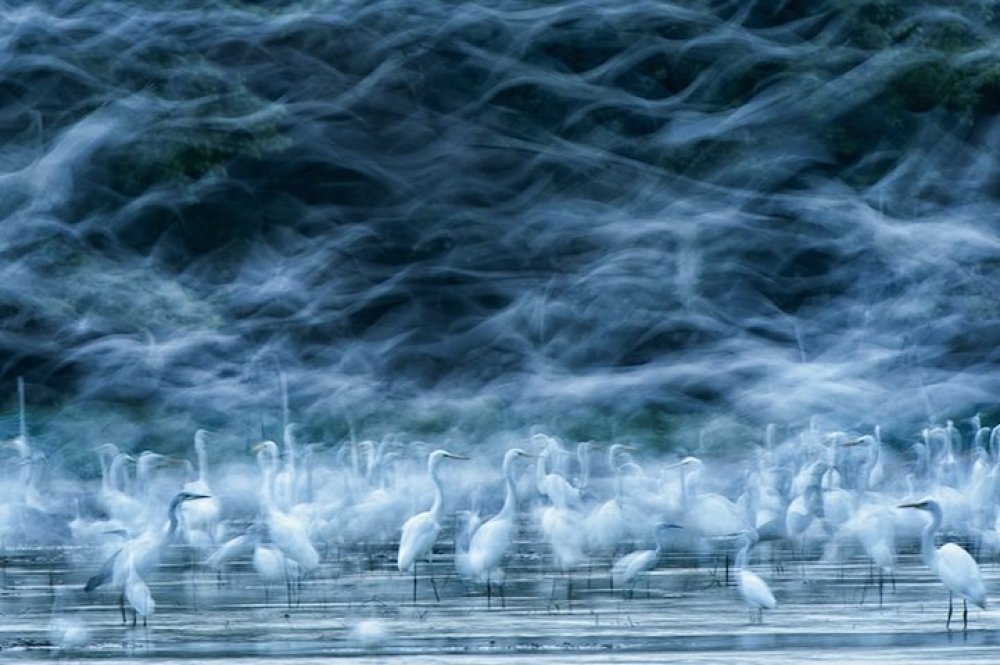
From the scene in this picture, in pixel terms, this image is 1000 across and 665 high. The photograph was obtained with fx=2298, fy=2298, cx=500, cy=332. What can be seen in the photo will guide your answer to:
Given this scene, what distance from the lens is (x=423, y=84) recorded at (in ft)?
85.5

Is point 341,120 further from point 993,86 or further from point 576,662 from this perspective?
point 576,662

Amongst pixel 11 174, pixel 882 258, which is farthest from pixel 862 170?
pixel 11 174

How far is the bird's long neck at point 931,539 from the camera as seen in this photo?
396 inches

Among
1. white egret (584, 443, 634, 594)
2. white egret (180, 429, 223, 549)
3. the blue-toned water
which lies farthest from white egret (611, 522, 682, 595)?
the blue-toned water

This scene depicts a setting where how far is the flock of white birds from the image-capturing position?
11133 millimetres

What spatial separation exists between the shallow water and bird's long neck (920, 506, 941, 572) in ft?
0.79

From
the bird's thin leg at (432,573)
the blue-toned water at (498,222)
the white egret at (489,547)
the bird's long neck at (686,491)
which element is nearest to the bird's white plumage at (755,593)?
the white egret at (489,547)

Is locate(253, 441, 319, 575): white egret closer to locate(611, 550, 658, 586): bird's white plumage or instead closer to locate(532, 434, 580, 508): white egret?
locate(611, 550, 658, 586): bird's white plumage

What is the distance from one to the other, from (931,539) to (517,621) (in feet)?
6.46

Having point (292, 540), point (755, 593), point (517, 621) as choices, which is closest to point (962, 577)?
point (755, 593)

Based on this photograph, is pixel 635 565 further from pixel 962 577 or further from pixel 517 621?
pixel 962 577

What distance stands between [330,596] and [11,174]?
47.1 feet

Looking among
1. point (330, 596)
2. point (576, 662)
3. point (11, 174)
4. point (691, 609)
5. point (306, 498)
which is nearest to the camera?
point (576, 662)

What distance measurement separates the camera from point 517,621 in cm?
992
